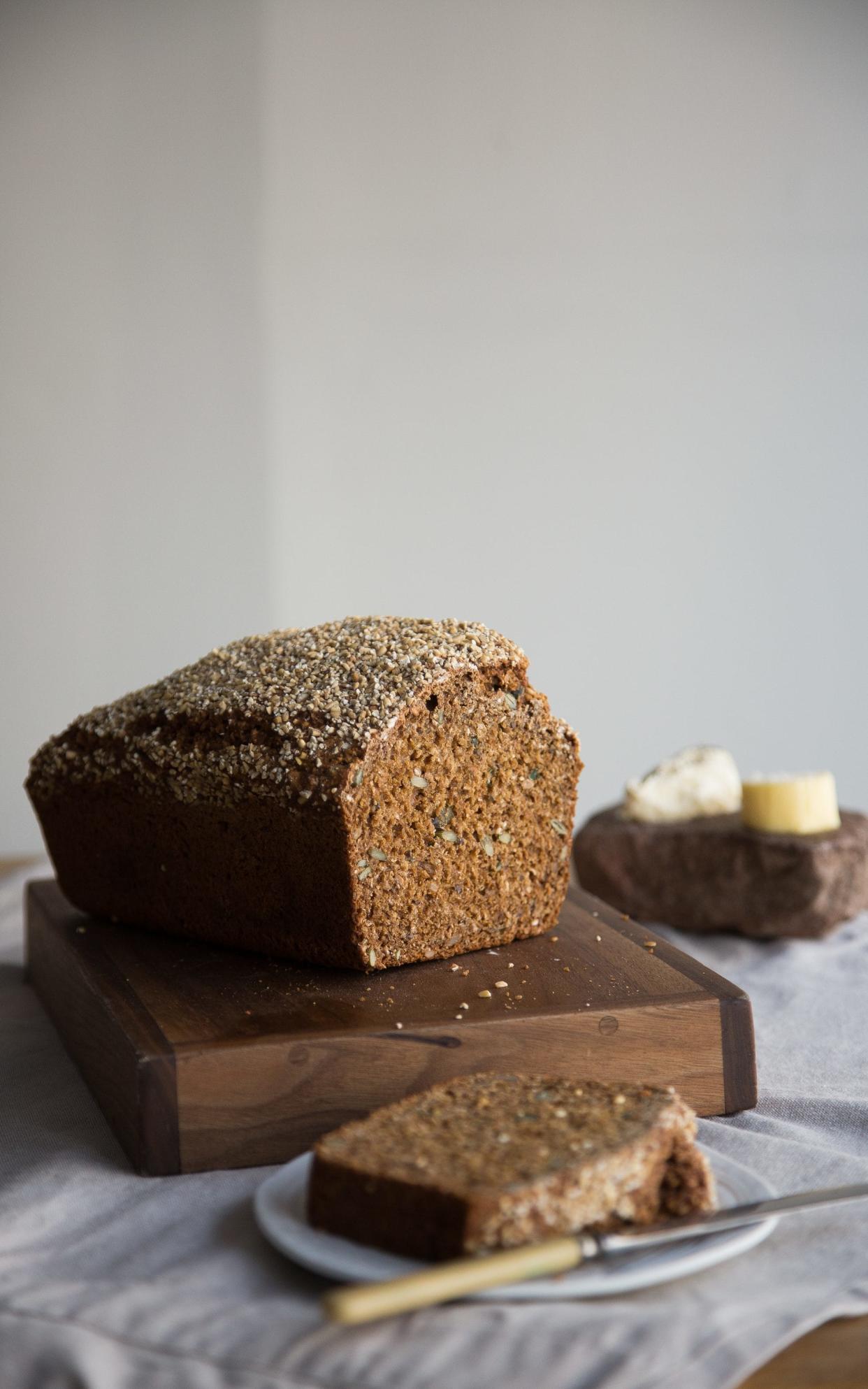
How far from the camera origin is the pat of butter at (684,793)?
1.94m

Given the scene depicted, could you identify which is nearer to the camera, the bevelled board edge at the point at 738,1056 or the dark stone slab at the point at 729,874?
the bevelled board edge at the point at 738,1056

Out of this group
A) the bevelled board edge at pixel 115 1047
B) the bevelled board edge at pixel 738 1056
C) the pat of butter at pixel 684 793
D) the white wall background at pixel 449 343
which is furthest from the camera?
the white wall background at pixel 449 343

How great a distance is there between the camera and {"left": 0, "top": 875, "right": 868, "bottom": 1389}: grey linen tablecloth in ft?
2.36

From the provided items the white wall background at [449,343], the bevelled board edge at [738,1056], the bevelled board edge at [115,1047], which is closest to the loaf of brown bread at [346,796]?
the bevelled board edge at [115,1047]

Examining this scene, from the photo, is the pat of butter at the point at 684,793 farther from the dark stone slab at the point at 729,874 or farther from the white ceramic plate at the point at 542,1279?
the white ceramic plate at the point at 542,1279

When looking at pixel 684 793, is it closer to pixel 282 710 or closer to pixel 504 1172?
pixel 282 710

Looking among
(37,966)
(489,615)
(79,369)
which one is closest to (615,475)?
(489,615)

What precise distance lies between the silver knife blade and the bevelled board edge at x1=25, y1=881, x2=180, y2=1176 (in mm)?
386

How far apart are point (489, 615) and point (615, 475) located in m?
0.54

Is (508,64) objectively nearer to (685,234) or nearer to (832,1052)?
(685,234)

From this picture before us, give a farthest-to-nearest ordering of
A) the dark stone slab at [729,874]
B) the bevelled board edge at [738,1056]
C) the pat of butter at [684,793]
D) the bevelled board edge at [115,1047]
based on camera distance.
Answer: the pat of butter at [684,793], the dark stone slab at [729,874], the bevelled board edge at [738,1056], the bevelled board edge at [115,1047]

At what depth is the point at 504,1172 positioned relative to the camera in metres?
0.80

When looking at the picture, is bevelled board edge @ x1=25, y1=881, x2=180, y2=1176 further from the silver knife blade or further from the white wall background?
the white wall background

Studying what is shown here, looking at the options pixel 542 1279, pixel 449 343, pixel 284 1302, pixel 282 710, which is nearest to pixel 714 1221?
pixel 542 1279
